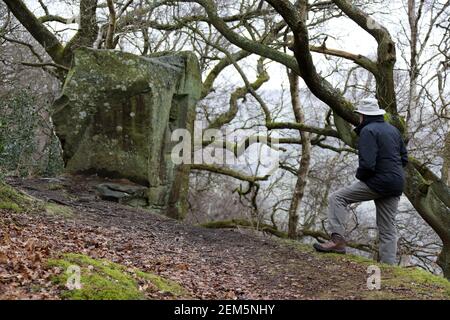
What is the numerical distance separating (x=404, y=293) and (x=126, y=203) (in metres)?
6.11

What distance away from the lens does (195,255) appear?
6.64 metres

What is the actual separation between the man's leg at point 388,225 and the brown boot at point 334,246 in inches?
20.2

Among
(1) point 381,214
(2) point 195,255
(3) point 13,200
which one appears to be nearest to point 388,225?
(1) point 381,214

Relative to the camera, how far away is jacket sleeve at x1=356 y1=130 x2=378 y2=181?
21.3 ft

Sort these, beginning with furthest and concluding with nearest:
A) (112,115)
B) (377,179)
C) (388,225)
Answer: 1. (112,115)
2. (388,225)
3. (377,179)

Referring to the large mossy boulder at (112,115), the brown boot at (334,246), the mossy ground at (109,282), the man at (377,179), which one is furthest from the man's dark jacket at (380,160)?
the large mossy boulder at (112,115)

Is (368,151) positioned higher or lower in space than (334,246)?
higher

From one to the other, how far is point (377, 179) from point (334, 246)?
112cm

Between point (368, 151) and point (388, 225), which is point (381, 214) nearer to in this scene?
point (388, 225)

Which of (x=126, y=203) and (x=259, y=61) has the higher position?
(x=259, y=61)

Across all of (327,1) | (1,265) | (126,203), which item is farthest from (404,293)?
(327,1)

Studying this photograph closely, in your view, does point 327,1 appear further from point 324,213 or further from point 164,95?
point 324,213
